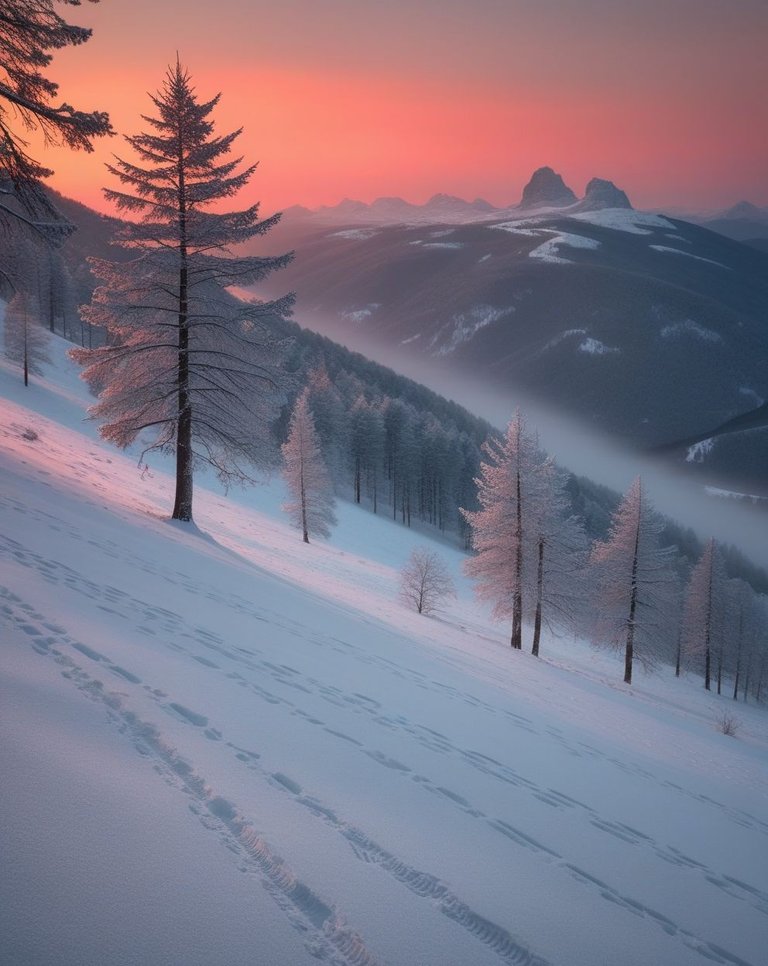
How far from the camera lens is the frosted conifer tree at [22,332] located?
3919cm

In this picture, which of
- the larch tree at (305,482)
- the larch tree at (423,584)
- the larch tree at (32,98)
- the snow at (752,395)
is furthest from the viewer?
the snow at (752,395)

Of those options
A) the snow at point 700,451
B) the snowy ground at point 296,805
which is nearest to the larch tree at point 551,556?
the snowy ground at point 296,805

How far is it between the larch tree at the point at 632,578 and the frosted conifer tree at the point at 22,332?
43730mm

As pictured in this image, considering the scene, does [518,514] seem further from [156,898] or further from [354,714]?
[156,898]

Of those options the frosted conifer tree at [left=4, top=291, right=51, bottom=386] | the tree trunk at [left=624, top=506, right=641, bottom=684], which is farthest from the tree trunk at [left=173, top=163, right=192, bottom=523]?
the frosted conifer tree at [left=4, top=291, right=51, bottom=386]

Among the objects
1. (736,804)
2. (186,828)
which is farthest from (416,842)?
(736,804)

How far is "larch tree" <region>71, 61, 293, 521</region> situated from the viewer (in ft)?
42.8

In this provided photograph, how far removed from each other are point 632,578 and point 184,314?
2352 centimetres

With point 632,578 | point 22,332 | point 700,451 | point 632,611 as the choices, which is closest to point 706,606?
point 632,611

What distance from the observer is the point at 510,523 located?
2228 centimetres

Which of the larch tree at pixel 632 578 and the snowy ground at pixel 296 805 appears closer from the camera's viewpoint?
the snowy ground at pixel 296 805

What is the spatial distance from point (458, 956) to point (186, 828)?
5.89ft

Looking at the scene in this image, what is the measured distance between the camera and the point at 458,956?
9.46 feet

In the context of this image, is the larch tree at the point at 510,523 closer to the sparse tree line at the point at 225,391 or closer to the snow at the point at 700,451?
the sparse tree line at the point at 225,391
